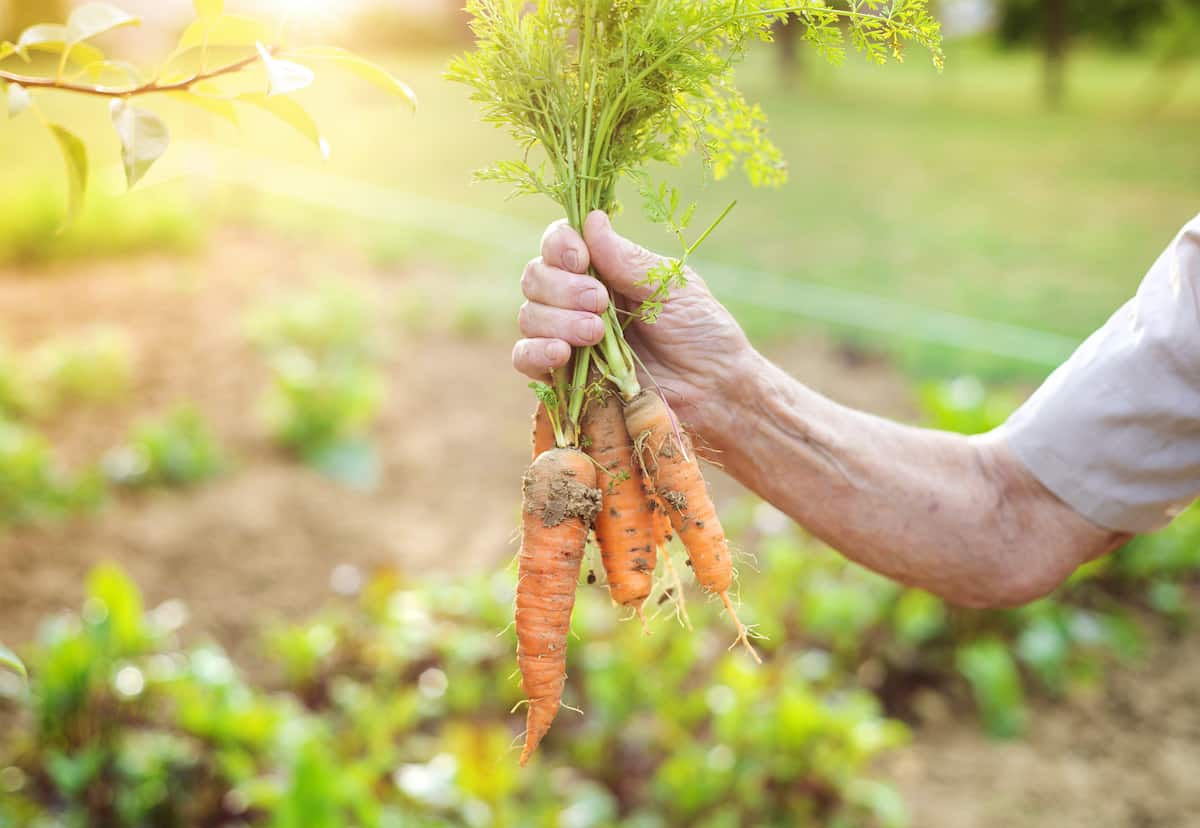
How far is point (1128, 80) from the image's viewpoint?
1389cm

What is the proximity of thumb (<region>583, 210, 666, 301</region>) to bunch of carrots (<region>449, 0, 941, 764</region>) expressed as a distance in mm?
31

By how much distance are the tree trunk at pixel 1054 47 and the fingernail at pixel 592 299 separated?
1203cm

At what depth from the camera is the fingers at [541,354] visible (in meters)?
1.46

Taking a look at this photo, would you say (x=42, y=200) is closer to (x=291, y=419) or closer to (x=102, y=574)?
(x=291, y=419)

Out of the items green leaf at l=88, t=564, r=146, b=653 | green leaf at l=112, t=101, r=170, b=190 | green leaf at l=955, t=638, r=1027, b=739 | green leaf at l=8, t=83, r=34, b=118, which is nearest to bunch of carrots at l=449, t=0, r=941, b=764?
green leaf at l=112, t=101, r=170, b=190

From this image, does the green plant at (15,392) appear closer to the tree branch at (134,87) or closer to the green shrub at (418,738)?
the green shrub at (418,738)

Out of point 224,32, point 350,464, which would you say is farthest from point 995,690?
point 350,464

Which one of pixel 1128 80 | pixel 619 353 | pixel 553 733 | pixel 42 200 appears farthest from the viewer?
pixel 1128 80

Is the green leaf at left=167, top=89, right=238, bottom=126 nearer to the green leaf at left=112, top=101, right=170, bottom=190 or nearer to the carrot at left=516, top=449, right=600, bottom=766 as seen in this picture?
the green leaf at left=112, top=101, right=170, bottom=190

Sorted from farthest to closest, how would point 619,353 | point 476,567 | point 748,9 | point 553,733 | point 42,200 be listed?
point 42,200, point 476,567, point 553,733, point 619,353, point 748,9

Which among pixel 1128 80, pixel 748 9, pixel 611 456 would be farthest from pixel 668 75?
pixel 1128 80

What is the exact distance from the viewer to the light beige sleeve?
1.58m

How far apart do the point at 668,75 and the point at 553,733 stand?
2.05 metres

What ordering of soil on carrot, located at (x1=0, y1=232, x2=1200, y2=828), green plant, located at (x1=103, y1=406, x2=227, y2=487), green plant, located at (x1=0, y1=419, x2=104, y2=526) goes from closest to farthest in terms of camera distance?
soil on carrot, located at (x1=0, y1=232, x2=1200, y2=828) → green plant, located at (x1=0, y1=419, x2=104, y2=526) → green plant, located at (x1=103, y1=406, x2=227, y2=487)
